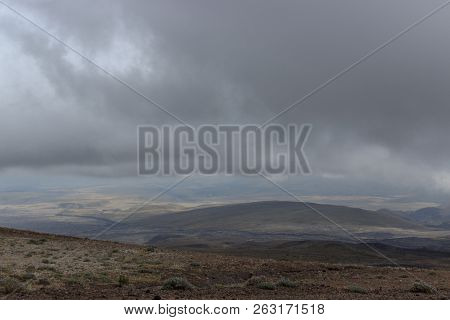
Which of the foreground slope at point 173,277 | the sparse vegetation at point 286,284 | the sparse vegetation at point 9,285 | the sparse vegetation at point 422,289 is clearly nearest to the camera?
the sparse vegetation at point 9,285

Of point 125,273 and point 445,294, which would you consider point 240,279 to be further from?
point 445,294

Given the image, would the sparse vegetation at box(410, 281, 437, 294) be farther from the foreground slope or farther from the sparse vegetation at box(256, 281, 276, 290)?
the sparse vegetation at box(256, 281, 276, 290)

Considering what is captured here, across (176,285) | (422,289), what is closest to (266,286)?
(176,285)

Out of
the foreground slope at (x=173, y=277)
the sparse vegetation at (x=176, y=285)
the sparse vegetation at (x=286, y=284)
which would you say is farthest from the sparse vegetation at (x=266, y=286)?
the sparse vegetation at (x=176, y=285)

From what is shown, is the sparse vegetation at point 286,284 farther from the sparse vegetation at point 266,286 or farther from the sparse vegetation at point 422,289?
the sparse vegetation at point 422,289

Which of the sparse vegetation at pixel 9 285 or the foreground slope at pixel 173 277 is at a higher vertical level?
the sparse vegetation at pixel 9 285

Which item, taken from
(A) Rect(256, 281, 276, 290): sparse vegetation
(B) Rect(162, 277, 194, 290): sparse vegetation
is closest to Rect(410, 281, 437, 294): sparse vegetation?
(A) Rect(256, 281, 276, 290): sparse vegetation
